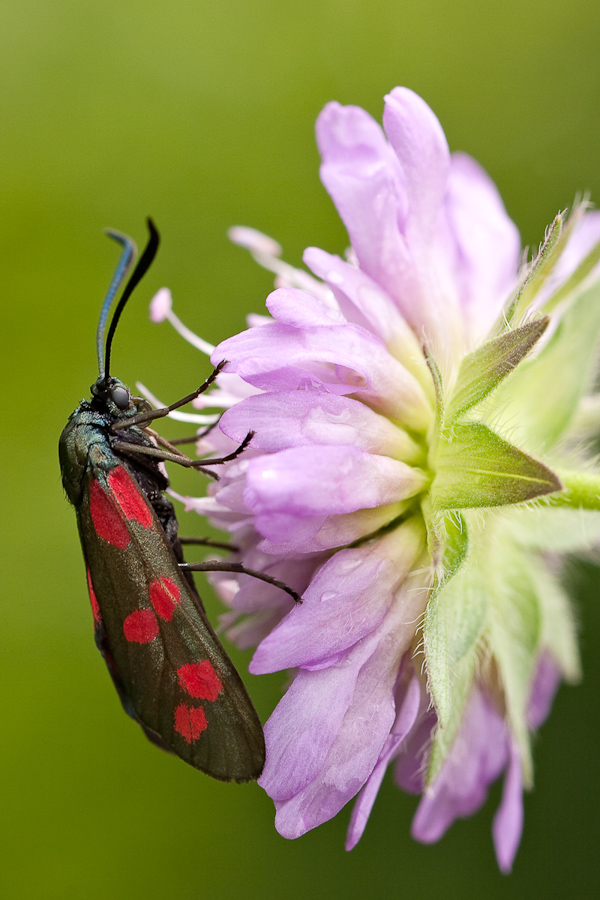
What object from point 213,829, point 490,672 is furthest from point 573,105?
point 213,829

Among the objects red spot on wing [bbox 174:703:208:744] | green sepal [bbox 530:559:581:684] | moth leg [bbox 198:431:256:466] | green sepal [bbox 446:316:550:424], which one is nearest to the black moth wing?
red spot on wing [bbox 174:703:208:744]

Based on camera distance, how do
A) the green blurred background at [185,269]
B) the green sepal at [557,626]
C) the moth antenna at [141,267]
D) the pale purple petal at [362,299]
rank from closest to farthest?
1. the pale purple petal at [362,299]
2. the moth antenna at [141,267]
3. the green sepal at [557,626]
4. the green blurred background at [185,269]

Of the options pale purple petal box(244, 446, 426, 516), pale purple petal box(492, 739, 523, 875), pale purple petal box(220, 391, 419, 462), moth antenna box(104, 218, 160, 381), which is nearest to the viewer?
pale purple petal box(244, 446, 426, 516)

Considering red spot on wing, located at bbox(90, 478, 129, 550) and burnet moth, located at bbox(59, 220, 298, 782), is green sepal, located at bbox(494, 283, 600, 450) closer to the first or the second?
burnet moth, located at bbox(59, 220, 298, 782)

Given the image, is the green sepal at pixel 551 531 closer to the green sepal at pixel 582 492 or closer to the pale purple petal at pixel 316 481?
the green sepal at pixel 582 492

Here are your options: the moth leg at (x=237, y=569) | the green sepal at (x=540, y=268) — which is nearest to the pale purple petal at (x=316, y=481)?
the moth leg at (x=237, y=569)

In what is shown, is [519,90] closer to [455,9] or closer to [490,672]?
[455,9]
